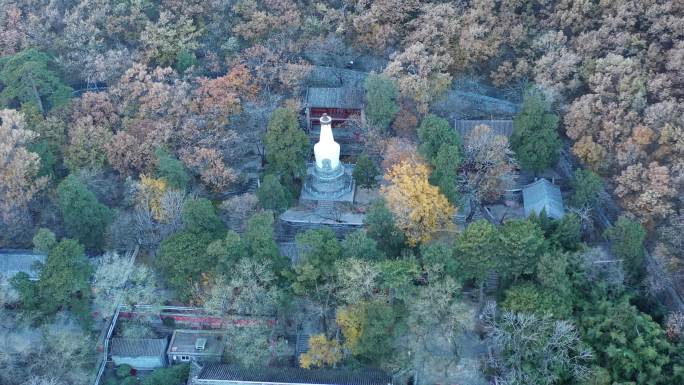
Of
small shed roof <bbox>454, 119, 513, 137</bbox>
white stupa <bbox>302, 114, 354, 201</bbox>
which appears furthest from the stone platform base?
small shed roof <bbox>454, 119, 513, 137</bbox>

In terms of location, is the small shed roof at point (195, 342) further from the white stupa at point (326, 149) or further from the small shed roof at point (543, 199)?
the small shed roof at point (543, 199)

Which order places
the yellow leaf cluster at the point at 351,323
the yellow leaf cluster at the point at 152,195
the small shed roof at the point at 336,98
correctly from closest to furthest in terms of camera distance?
1. the yellow leaf cluster at the point at 351,323
2. the yellow leaf cluster at the point at 152,195
3. the small shed roof at the point at 336,98

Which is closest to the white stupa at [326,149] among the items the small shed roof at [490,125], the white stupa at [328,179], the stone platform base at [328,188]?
the white stupa at [328,179]

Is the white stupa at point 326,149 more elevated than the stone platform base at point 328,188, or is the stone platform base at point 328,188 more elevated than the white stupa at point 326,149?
the white stupa at point 326,149

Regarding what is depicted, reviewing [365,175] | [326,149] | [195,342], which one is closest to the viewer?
[195,342]

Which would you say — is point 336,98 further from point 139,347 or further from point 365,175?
point 139,347

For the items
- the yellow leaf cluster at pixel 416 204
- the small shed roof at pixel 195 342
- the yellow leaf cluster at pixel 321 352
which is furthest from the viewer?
the yellow leaf cluster at pixel 416 204

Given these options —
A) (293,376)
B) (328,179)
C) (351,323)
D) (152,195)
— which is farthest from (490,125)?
(152,195)

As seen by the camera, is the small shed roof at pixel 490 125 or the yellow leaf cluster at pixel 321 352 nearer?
the yellow leaf cluster at pixel 321 352
